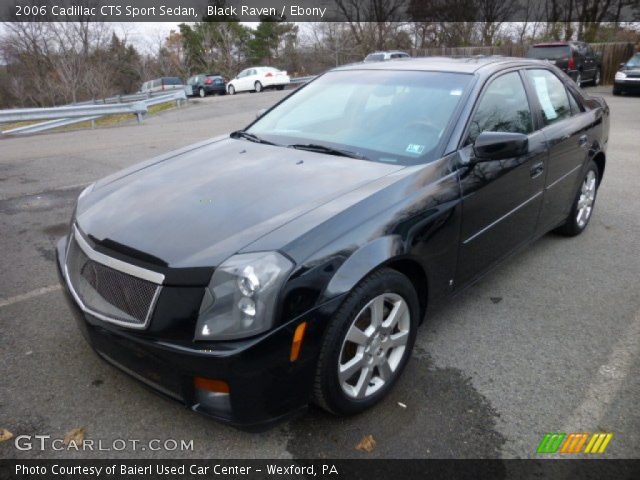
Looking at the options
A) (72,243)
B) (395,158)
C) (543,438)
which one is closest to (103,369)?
(72,243)

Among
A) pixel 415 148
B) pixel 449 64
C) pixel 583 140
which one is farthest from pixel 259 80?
pixel 415 148

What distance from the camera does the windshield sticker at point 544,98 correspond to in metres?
3.84

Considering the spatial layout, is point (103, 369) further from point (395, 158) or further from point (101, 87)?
point (101, 87)

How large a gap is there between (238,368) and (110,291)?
714 mm

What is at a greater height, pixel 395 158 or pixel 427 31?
pixel 427 31

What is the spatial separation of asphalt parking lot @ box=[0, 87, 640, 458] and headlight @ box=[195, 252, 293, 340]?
1.73ft

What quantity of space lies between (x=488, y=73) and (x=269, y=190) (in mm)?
1761

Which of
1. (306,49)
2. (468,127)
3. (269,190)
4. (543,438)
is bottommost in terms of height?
(543,438)

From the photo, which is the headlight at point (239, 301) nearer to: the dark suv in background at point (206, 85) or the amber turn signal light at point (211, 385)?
the amber turn signal light at point (211, 385)

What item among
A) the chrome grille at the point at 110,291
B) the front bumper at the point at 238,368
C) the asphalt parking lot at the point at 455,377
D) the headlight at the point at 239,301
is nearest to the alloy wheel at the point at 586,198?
the asphalt parking lot at the point at 455,377

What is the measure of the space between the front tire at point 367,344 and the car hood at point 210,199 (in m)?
0.49

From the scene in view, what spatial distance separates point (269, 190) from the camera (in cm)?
260

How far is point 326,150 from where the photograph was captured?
3105 mm

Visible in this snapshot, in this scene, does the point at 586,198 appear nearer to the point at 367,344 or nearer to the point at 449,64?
the point at 449,64
